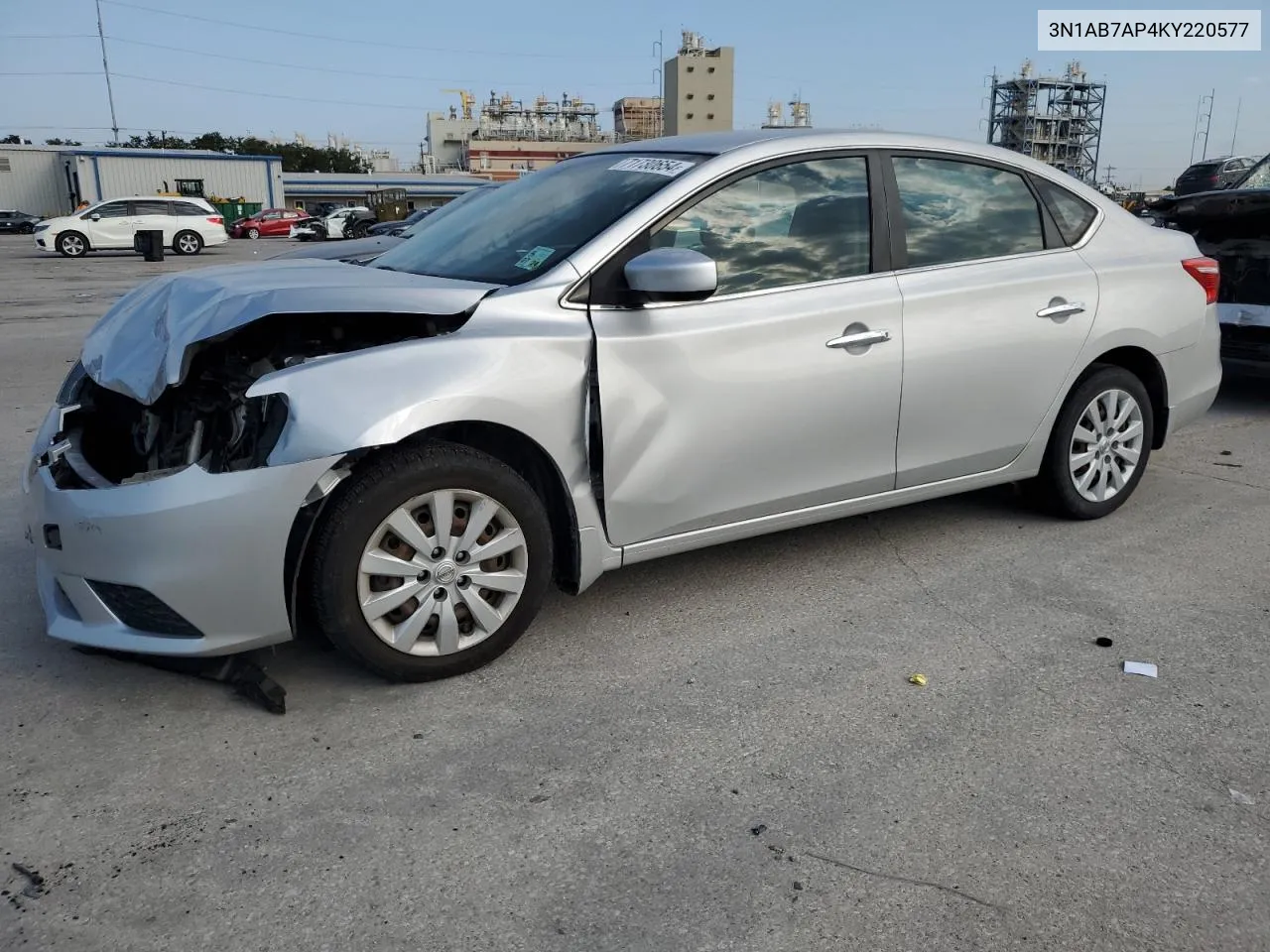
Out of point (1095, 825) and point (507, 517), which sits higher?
point (507, 517)

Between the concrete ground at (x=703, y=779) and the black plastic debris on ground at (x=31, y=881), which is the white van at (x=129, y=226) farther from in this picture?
the black plastic debris on ground at (x=31, y=881)

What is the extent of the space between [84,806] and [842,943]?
1865 mm

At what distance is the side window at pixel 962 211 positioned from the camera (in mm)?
3953

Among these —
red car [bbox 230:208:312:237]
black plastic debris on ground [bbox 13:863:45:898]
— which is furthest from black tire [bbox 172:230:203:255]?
black plastic debris on ground [bbox 13:863:45:898]

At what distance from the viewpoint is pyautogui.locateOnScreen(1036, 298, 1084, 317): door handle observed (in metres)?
4.19

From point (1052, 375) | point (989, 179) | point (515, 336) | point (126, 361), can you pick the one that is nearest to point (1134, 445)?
point (1052, 375)

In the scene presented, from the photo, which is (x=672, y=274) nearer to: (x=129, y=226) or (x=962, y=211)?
(x=962, y=211)

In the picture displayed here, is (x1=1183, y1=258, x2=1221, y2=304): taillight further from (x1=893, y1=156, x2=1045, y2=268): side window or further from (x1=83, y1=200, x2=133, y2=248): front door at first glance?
(x1=83, y1=200, x2=133, y2=248): front door

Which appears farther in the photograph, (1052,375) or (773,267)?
(1052,375)

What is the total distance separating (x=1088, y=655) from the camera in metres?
3.40

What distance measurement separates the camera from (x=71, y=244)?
A: 91.7 ft

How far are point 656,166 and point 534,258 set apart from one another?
2.01ft

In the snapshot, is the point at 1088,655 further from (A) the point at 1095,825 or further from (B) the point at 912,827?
(B) the point at 912,827

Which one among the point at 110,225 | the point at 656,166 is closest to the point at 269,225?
the point at 110,225
